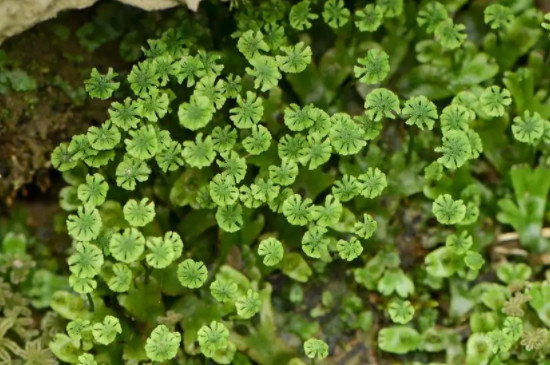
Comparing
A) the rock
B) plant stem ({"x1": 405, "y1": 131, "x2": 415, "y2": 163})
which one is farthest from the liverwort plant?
the rock

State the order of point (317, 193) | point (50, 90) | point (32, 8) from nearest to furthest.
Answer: point (32, 8) → point (317, 193) → point (50, 90)

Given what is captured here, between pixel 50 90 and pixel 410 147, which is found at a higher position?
pixel 50 90

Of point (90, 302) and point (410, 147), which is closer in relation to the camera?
point (90, 302)

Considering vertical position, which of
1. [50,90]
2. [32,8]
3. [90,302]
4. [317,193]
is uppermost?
[32,8]

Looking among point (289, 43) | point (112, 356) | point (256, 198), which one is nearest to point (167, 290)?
point (112, 356)

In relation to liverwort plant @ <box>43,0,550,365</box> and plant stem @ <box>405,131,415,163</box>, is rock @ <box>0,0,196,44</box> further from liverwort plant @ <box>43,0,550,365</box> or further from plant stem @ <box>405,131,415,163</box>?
plant stem @ <box>405,131,415,163</box>

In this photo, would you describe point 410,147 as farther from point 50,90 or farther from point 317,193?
point 50,90

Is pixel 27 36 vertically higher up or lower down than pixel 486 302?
higher up

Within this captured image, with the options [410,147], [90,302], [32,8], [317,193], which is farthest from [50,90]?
[410,147]

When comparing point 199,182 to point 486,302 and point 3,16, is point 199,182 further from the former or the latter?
point 486,302

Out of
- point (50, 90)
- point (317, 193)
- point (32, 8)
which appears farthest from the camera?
point (50, 90)
